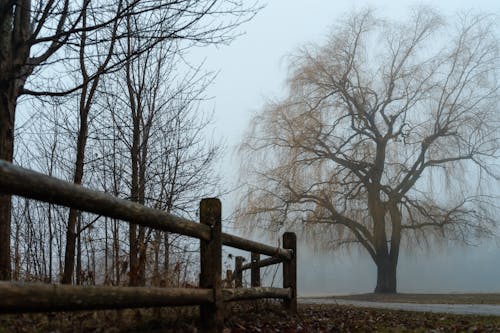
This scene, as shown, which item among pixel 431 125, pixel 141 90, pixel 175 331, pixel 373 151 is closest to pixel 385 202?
pixel 373 151

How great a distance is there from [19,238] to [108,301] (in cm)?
516

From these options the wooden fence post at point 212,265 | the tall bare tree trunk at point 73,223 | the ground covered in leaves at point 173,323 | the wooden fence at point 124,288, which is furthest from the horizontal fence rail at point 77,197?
the tall bare tree trunk at point 73,223

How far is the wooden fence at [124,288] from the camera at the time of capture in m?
2.69

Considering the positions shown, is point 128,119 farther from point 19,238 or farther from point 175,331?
point 175,331

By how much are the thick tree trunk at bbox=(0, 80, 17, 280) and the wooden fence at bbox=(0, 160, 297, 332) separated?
229cm

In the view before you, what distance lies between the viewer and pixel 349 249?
79.5ft

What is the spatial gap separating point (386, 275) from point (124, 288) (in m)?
22.8

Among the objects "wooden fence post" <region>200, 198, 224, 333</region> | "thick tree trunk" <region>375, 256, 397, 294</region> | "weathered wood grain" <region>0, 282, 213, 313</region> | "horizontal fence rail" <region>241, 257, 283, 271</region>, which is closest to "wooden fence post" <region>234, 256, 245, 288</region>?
"horizontal fence rail" <region>241, 257, 283, 271</region>

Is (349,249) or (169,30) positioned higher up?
(169,30)

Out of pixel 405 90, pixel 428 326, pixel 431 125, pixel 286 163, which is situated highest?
pixel 405 90

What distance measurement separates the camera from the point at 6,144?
5.94 m

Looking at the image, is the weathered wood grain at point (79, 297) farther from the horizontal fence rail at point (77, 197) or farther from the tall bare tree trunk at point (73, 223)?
the tall bare tree trunk at point (73, 223)

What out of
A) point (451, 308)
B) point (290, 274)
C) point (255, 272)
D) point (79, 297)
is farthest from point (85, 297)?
point (451, 308)

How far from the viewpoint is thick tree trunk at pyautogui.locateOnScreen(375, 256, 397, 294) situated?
81.3ft
